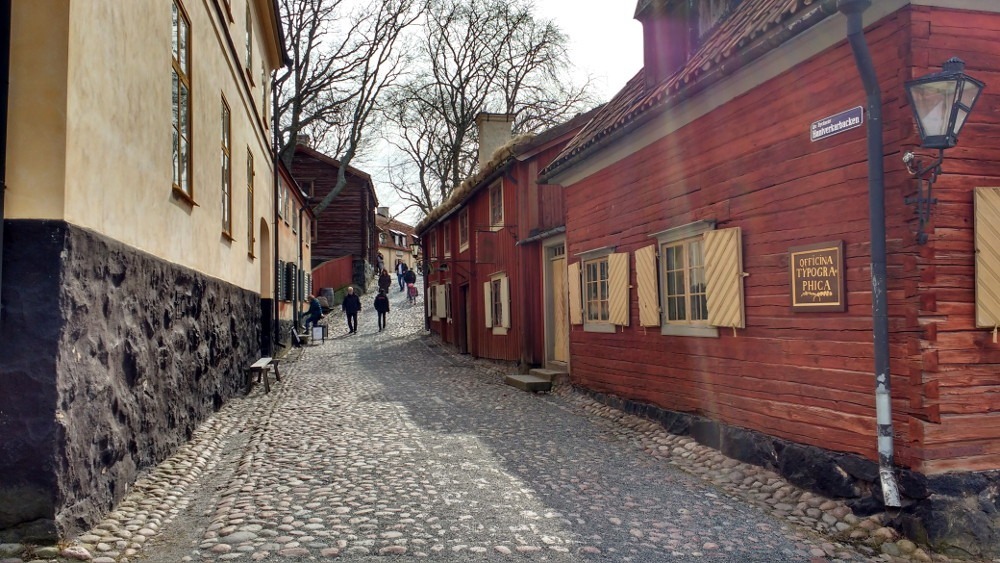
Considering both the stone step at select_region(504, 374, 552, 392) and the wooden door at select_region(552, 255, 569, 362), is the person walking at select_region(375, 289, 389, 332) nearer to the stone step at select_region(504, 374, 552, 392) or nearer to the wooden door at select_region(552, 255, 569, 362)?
the wooden door at select_region(552, 255, 569, 362)

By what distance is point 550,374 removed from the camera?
41.2ft

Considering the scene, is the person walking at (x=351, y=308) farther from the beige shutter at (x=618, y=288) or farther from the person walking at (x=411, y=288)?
the beige shutter at (x=618, y=288)

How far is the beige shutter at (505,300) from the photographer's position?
50.0 ft

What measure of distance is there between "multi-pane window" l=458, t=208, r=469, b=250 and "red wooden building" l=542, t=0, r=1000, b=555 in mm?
10507

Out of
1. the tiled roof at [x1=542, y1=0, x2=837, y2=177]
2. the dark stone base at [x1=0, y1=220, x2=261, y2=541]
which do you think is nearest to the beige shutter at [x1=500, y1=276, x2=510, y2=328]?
the tiled roof at [x1=542, y1=0, x2=837, y2=177]

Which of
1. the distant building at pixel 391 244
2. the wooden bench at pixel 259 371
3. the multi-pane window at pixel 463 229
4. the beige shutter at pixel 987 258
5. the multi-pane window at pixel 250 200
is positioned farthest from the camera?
the distant building at pixel 391 244

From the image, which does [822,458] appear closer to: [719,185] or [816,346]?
[816,346]

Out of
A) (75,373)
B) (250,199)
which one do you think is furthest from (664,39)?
(250,199)

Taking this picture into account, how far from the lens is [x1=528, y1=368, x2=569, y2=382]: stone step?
1239cm

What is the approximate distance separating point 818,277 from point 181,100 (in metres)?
6.19

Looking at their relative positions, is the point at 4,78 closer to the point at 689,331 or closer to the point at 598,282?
the point at 689,331

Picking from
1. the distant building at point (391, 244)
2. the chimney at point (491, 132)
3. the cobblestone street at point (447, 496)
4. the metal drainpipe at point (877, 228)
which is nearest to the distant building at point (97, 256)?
the cobblestone street at point (447, 496)

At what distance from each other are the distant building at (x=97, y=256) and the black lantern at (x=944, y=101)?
5088 millimetres

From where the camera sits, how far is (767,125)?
20.9 ft
